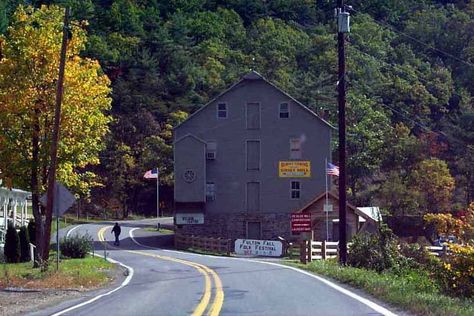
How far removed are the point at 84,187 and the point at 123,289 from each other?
13082 millimetres

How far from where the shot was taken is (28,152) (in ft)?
115

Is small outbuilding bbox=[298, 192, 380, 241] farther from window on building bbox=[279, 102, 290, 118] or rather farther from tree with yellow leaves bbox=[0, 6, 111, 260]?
tree with yellow leaves bbox=[0, 6, 111, 260]

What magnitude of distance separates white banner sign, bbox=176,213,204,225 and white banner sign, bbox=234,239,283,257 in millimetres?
9741

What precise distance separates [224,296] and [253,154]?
147 feet

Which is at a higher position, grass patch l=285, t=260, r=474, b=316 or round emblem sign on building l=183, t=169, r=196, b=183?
round emblem sign on building l=183, t=169, r=196, b=183

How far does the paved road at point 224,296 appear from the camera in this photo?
57.0 feet

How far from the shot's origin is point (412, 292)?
19.0 metres

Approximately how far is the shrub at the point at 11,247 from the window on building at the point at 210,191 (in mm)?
25625

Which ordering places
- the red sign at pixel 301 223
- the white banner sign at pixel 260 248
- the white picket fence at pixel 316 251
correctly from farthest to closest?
the white banner sign at pixel 260 248 → the red sign at pixel 301 223 → the white picket fence at pixel 316 251

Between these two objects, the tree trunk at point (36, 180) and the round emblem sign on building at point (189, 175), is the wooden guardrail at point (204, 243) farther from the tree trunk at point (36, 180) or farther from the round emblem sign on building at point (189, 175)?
the tree trunk at point (36, 180)

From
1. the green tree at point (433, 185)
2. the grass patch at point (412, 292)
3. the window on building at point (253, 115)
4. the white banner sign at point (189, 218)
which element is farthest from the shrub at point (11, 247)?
the green tree at point (433, 185)

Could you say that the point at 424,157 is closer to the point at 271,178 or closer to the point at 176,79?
the point at 271,178

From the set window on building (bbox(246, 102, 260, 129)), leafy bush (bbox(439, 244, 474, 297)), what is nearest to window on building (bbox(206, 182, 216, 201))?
window on building (bbox(246, 102, 260, 129))

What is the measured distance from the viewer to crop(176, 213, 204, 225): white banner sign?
64.1 m
